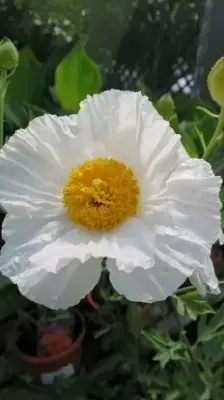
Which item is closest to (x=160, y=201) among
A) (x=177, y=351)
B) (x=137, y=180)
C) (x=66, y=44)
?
(x=137, y=180)

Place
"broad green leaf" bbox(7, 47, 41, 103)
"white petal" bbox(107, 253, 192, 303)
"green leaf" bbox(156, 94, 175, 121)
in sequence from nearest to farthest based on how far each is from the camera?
"white petal" bbox(107, 253, 192, 303), "green leaf" bbox(156, 94, 175, 121), "broad green leaf" bbox(7, 47, 41, 103)

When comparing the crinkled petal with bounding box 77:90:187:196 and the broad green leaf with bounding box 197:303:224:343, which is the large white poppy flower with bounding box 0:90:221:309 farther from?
the broad green leaf with bounding box 197:303:224:343

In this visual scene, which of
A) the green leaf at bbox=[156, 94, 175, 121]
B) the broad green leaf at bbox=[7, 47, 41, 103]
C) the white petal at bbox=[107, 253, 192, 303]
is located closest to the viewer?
the white petal at bbox=[107, 253, 192, 303]

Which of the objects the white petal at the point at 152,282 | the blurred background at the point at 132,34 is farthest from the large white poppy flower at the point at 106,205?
the blurred background at the point at 132,34

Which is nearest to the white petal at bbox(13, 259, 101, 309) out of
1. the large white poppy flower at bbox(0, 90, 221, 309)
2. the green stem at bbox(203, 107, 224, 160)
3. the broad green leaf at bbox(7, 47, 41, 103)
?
the large white poppy flower at bbox(0, 90, 221, 309)

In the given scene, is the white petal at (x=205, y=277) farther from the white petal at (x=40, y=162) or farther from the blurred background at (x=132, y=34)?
the blurred background at (x=132, y=34)

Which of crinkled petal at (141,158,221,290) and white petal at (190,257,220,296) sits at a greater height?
crinkled petal at (141,158,221,290)

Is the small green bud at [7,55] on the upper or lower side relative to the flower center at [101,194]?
upper

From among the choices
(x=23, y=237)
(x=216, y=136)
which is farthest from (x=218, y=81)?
(x=23, y=237)
